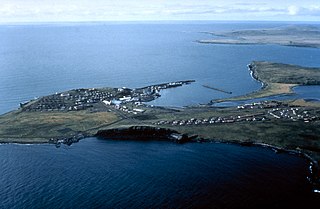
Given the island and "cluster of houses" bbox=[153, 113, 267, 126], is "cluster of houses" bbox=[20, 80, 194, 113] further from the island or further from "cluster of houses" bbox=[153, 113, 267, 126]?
"cluster of houses" bbox=[153, 113, 267, 126]

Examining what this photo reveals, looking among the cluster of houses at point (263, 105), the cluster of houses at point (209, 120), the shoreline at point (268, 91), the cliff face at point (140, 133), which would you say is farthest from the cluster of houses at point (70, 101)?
the cluster of houses at point (263, 105)

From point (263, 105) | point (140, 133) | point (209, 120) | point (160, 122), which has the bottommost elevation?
point (140, 133)

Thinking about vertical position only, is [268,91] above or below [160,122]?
below

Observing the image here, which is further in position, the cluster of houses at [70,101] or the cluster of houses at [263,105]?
the cluster of houses at [70,101]

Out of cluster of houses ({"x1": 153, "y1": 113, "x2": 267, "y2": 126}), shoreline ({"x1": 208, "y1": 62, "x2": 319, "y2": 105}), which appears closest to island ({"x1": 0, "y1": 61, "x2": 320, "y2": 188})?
cluster of houses ({"x1": 153, "y1": 113, "x2": 267, "y2": 126})

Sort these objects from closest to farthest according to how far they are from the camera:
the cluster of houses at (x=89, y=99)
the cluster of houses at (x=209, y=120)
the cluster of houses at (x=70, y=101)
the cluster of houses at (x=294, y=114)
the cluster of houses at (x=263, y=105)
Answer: the cluster of houses at (x=209, y=120)
the cluster of houses at (x=294, y=114)
the cluster of houses at (x=263, y=105)
the cluster of houses at (x=70, y=101)
the cluster of houses at (x=89, y=99)

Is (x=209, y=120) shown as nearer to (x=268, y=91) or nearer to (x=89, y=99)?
(x=89, y=99)

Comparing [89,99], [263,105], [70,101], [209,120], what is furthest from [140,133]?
[263,105]

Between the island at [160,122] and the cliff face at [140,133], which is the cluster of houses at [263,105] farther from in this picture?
the cliff face at [140,133]
